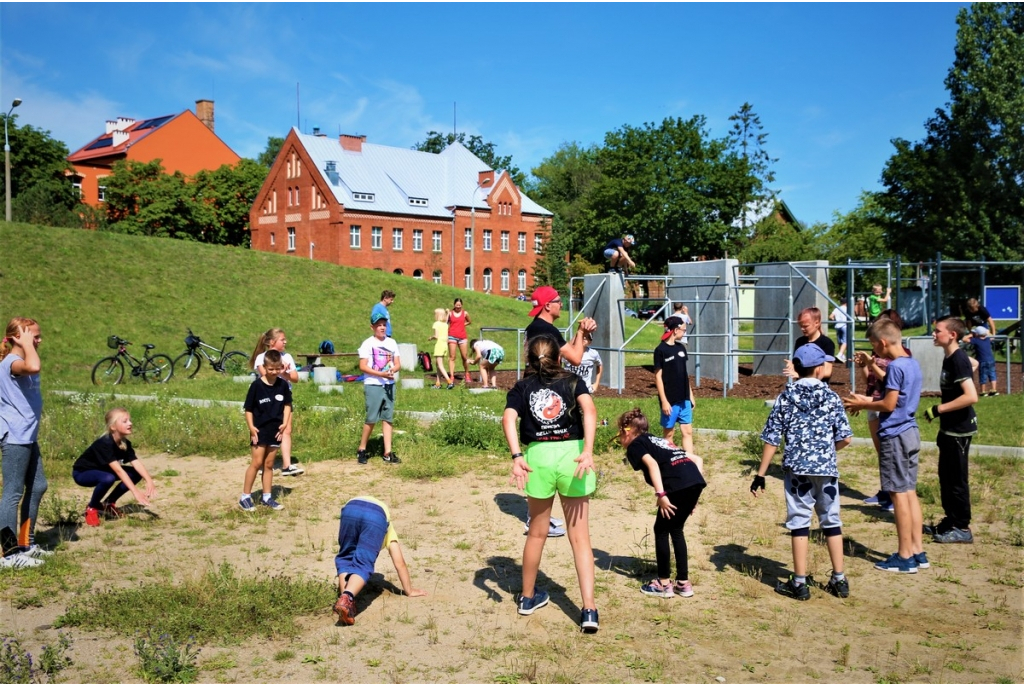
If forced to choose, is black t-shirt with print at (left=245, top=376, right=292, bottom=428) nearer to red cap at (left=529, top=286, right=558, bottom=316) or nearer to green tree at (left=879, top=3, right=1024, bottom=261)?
red cap at (left=529, top=286, right=558, bottom=316)

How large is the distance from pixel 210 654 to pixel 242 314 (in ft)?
90.6

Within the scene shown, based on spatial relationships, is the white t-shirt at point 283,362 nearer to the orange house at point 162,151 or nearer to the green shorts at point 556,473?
the green shorts at point 556,473

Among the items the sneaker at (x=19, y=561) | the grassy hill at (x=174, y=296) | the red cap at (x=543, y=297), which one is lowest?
the sneaker at (x=19, y=561)

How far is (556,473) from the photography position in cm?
551

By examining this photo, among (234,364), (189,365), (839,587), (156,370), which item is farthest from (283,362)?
(189,365)

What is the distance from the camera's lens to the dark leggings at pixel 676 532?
20.3 ft

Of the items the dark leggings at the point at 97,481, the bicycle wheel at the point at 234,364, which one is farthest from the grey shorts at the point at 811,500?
the bicycle wheel at the point at 234,364

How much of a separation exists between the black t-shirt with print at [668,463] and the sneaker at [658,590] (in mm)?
724

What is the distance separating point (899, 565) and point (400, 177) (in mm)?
64410

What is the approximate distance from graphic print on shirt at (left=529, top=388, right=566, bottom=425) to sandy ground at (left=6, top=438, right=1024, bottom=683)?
1.38m

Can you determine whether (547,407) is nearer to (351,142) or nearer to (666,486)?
(666,486)

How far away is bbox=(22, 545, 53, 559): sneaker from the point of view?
707cm

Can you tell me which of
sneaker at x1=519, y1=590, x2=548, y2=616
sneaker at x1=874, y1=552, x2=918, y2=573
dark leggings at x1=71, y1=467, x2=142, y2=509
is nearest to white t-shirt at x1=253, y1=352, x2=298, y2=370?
dark leggings at x1=71, y1=467, x2=142, y2=509

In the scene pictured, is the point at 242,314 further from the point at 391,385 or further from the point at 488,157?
the point at 488,157
